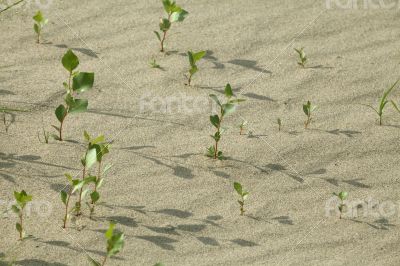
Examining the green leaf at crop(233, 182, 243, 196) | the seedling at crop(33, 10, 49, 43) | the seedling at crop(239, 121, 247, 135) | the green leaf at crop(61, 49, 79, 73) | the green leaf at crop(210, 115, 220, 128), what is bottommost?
the green leaf at crop(233, 182, 243, 196)

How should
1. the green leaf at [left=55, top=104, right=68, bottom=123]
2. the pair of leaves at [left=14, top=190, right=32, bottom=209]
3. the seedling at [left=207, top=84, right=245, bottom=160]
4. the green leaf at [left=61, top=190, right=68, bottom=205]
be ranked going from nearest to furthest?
the pair of leaves at [left=14, top=190, right=32, bottom=209], the green leaf at [left=61, top=190, right=68, bottom=205], the green leaf at [left=55, top=104, right=68, bottom=123], the seedling at [left=207, top=84, right=245, bottom=160]

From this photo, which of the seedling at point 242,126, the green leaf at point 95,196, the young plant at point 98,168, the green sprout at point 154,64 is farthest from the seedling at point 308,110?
the green leaf at point 95,196

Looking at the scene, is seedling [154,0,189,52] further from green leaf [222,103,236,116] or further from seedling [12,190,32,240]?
seedling [12,190,32,240]

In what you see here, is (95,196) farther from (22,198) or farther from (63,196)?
(22,198)

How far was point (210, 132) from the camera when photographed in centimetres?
440

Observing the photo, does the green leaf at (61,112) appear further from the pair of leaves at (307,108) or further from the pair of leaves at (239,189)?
the pair of leaves at (307,108)

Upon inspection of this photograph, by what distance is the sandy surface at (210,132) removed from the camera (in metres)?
3.62

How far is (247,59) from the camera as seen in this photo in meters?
5.07

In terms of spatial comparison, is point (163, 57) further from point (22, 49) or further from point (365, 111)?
point (365, 111)

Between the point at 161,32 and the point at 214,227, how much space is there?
1975 millimetres

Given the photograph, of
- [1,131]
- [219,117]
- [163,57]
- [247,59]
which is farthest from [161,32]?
[1,131]

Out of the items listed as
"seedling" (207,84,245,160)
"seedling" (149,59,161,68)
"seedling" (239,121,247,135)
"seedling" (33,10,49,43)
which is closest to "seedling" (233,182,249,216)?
"seedling" (207,84,245,160)

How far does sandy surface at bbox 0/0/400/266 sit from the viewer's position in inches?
142

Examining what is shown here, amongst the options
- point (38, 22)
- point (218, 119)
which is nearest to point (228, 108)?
point (218, 119)
